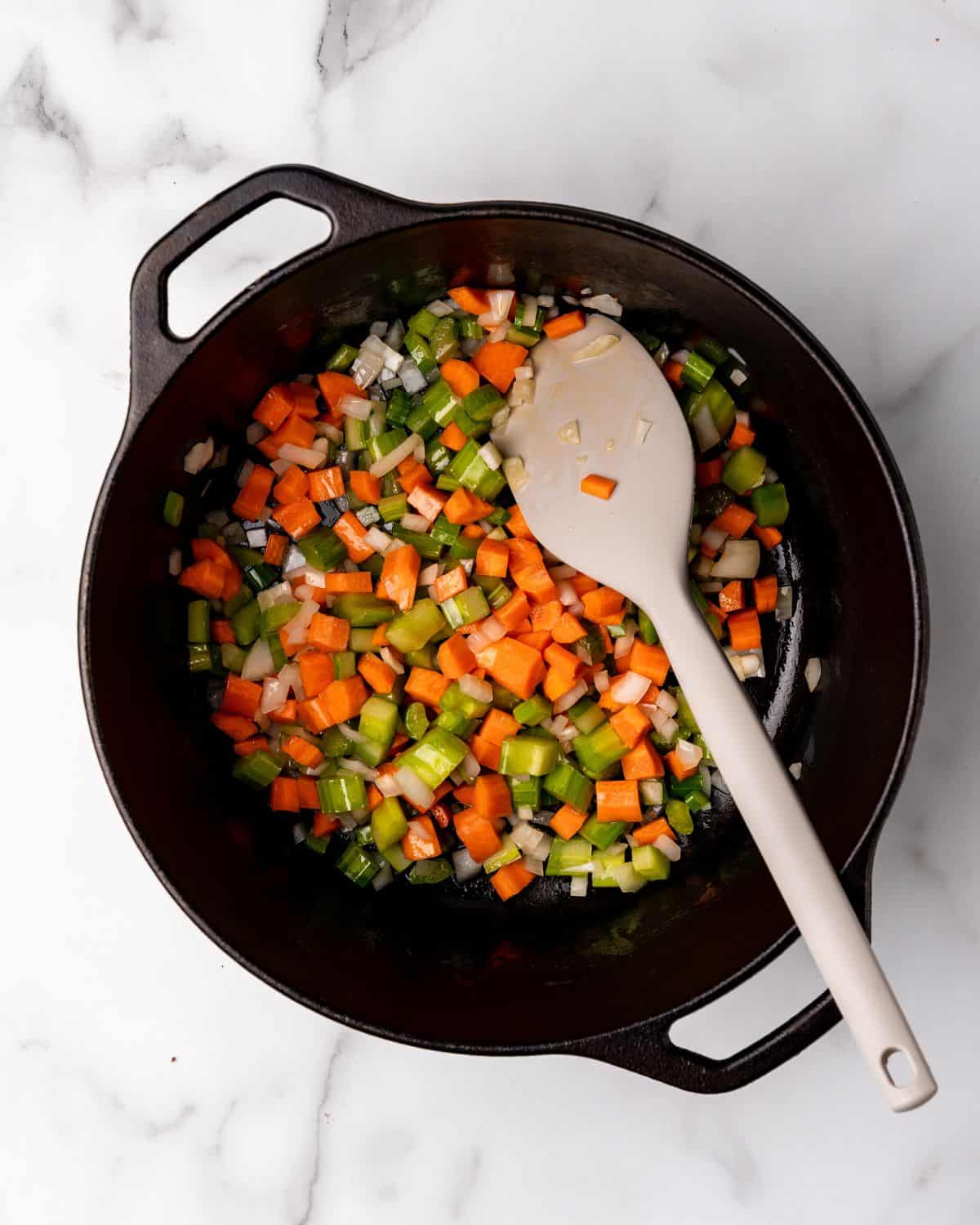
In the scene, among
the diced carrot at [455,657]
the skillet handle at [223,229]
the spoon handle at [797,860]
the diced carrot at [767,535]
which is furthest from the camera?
the diced carrot at [767,535]

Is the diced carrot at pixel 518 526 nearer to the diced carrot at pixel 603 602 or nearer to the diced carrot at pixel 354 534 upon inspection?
the diced carrot at pixel 603 602

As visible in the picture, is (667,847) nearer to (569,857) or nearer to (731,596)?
(569,857)

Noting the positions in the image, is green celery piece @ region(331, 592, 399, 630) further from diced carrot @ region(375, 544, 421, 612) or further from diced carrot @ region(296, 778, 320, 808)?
diced carrot @ region(296, 778, 320, 808)

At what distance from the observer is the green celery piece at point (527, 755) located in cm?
181

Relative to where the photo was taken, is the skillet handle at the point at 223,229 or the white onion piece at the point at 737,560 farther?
the white onion piece at the point at 737,560

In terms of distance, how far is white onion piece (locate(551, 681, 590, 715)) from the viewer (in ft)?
6.06

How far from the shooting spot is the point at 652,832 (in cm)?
189

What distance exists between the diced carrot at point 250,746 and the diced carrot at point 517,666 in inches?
17.0

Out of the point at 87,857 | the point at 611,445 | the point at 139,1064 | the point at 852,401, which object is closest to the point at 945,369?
the point at 852,401

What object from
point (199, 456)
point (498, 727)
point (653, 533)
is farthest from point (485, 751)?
point (199, 456)

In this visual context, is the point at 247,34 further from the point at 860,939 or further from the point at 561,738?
the point at 860,939

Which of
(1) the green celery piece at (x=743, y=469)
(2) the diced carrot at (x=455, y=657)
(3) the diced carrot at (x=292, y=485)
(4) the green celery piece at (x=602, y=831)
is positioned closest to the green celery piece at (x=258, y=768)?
(2) the diced carrot at (x=455, y=657)

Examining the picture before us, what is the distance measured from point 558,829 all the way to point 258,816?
1.77 ft

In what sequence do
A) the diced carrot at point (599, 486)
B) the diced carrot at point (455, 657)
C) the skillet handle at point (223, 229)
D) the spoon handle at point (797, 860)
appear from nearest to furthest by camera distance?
1. the spoon handle at point (797, 860)
2. the skillet handle at point (223, 229)
3. the diced carrot at point (599, 486)
4. the diced carrot at point (455, 657)
